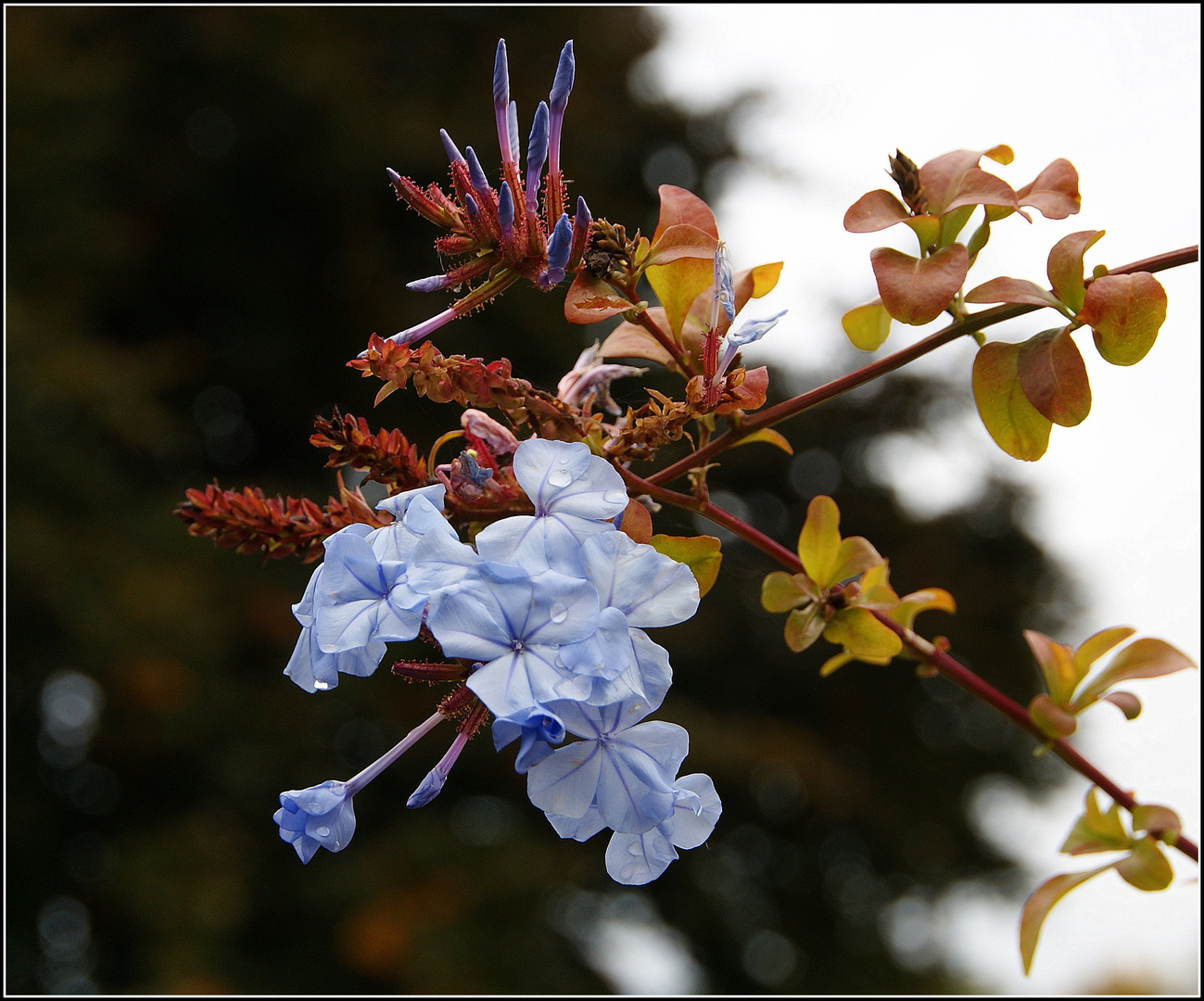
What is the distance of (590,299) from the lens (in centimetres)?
52

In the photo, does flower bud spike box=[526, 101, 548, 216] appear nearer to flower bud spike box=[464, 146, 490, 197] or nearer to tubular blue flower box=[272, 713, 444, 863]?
flower bud spike box=[464, 146, 490, 197]

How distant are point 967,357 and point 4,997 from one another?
13.3 ft

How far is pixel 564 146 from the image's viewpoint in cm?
371

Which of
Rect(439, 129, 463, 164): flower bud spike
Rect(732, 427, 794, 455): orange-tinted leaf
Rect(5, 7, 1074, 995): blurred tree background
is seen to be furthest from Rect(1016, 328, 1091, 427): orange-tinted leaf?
Rect(5, 7, 1074, 995): blurred tree background

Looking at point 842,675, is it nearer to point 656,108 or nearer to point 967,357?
point 967,357

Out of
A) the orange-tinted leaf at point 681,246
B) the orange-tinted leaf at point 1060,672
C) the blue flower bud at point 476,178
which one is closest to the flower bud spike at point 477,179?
the blue flower bud at point 476,178

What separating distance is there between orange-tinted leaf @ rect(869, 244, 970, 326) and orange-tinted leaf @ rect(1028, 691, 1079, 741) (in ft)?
1.14

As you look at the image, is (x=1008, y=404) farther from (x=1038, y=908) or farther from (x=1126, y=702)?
(x=1038, y=908)

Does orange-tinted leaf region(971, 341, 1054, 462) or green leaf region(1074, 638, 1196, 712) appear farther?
green leaf region(1074, 638, 1196, 712)

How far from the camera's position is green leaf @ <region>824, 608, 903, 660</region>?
619 mm

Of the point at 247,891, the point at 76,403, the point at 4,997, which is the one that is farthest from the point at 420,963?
the point at 76,403

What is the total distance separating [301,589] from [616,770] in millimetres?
3045

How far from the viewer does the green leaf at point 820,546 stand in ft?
2.17

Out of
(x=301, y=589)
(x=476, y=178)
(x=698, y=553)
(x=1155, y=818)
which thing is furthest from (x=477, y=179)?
(x=301, y=589)
